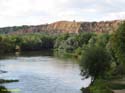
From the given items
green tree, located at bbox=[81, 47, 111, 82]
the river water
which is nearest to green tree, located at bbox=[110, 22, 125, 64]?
green tree, located at bbox=[81, 47, 111, 82]

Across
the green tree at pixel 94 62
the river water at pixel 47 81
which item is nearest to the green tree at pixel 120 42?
the green tree at pixel 94 62

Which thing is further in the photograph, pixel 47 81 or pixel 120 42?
pixel 47 81

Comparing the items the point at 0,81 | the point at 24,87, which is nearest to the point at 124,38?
the point at 24,87

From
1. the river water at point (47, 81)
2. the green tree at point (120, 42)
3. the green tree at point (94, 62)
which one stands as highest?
the green tree at point (120, 42)

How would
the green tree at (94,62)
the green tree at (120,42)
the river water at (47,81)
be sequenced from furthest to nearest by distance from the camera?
1. the green tree at (120,42)
2. the green tree at (94,62)
3. the river water at (47,81)

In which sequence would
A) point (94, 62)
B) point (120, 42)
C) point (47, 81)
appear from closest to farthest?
point (94, 62), point (120, 42), point (47, 81)

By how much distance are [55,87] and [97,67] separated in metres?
8.48

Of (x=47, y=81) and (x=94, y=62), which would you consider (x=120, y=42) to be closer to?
(x=94, y=62)

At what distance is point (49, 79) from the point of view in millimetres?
78062

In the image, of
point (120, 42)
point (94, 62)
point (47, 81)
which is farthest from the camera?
point (47, 81)

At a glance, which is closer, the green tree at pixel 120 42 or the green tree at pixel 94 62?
the green tree at pixel 94 62

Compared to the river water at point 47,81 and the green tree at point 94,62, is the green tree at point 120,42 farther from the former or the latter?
the river water at point 47,81

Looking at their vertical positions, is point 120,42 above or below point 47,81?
above

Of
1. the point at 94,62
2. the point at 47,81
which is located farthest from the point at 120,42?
the point at 47,81
